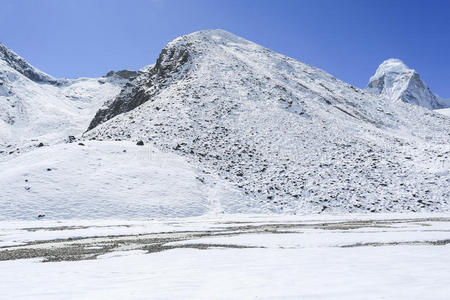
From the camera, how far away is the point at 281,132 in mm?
50875

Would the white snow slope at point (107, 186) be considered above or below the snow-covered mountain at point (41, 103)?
below

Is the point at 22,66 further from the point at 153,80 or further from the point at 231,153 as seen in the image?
the point at 231,153

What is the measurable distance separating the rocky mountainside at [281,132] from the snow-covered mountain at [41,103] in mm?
31019

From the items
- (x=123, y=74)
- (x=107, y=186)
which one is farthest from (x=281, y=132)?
(x=123, y=74)

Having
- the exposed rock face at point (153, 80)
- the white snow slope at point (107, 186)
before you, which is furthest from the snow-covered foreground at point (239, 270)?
the exposed rock face at point (153, 80)

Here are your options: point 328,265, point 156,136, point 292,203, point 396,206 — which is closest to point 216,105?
point 156,136

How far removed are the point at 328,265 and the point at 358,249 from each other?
337 centimetres

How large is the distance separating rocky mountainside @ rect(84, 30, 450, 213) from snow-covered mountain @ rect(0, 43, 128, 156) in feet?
102

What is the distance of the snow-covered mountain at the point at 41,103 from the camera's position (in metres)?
97.8

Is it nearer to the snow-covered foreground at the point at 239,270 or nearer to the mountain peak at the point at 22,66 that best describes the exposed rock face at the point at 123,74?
the mountain peak at the point at 22,66

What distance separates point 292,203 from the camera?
36281 mm

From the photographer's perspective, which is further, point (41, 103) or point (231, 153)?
point (41, 103)

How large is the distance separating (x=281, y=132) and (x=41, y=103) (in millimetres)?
106824

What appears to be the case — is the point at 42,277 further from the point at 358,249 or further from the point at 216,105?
the point at 216,105
